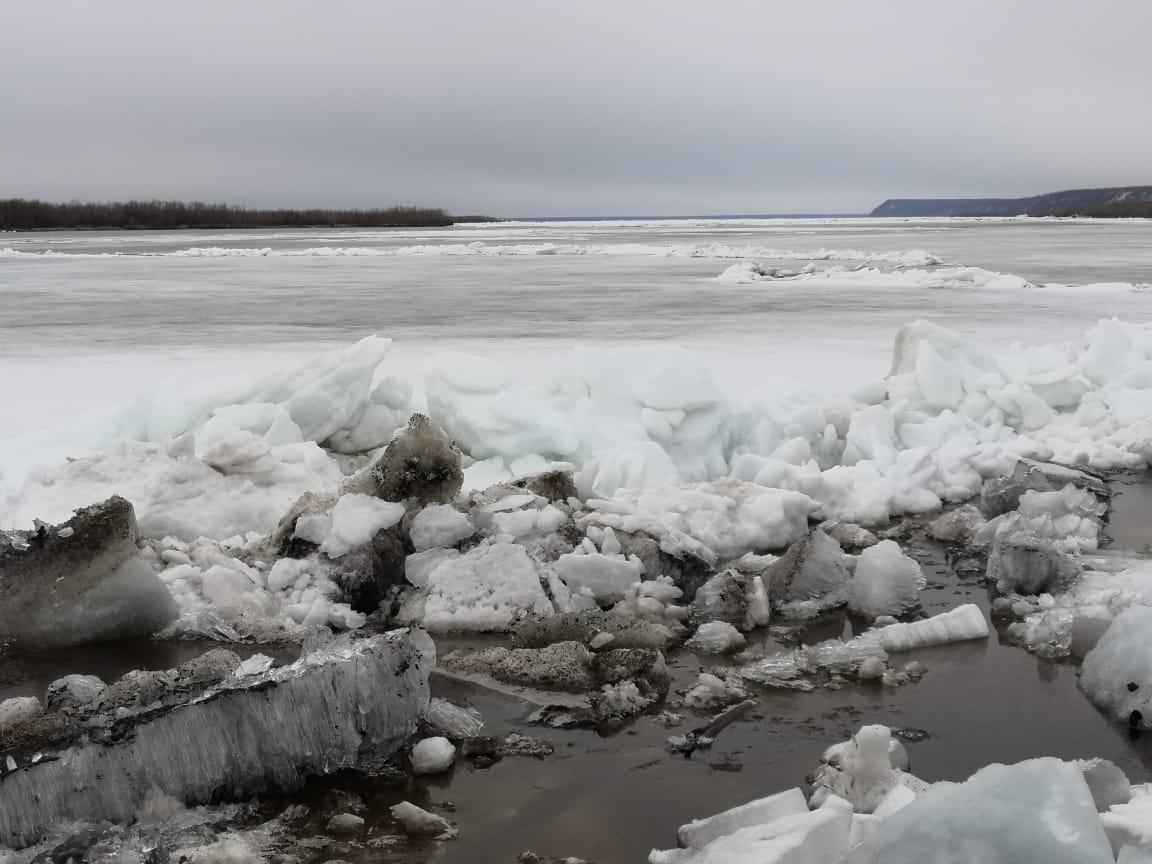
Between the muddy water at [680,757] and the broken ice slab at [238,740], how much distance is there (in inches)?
4.4

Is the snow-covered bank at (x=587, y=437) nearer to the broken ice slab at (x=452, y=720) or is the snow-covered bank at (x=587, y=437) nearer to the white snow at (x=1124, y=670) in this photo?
the broken ice slab at (x=452, y=720)

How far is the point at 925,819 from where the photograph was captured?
1606mm

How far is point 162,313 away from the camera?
11211 millimetres

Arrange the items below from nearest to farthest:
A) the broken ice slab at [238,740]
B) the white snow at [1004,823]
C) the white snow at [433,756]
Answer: the white snow at [1004,823] < the broken ice slab at [238,740] < the white snow at [433,756]

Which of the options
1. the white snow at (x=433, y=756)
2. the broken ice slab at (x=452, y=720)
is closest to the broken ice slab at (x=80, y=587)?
the broken ice slab at (x=452, y=720)

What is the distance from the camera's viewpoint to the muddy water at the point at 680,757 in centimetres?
Answer: 207

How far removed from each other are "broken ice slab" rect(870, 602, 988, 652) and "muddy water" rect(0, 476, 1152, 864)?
1.5 inches

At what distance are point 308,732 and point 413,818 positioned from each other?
14.3 inches

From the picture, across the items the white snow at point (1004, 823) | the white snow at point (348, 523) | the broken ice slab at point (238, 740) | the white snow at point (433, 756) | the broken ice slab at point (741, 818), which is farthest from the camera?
the white snow at point (348, 523)

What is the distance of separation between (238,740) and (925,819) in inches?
58.1

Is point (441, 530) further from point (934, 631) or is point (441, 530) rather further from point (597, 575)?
point (934, 631)

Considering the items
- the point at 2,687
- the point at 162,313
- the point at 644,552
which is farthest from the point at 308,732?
the point at 162,313

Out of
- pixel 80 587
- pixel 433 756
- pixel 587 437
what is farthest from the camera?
pixel 587 437

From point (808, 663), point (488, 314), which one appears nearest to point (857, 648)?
point (808, 663)
